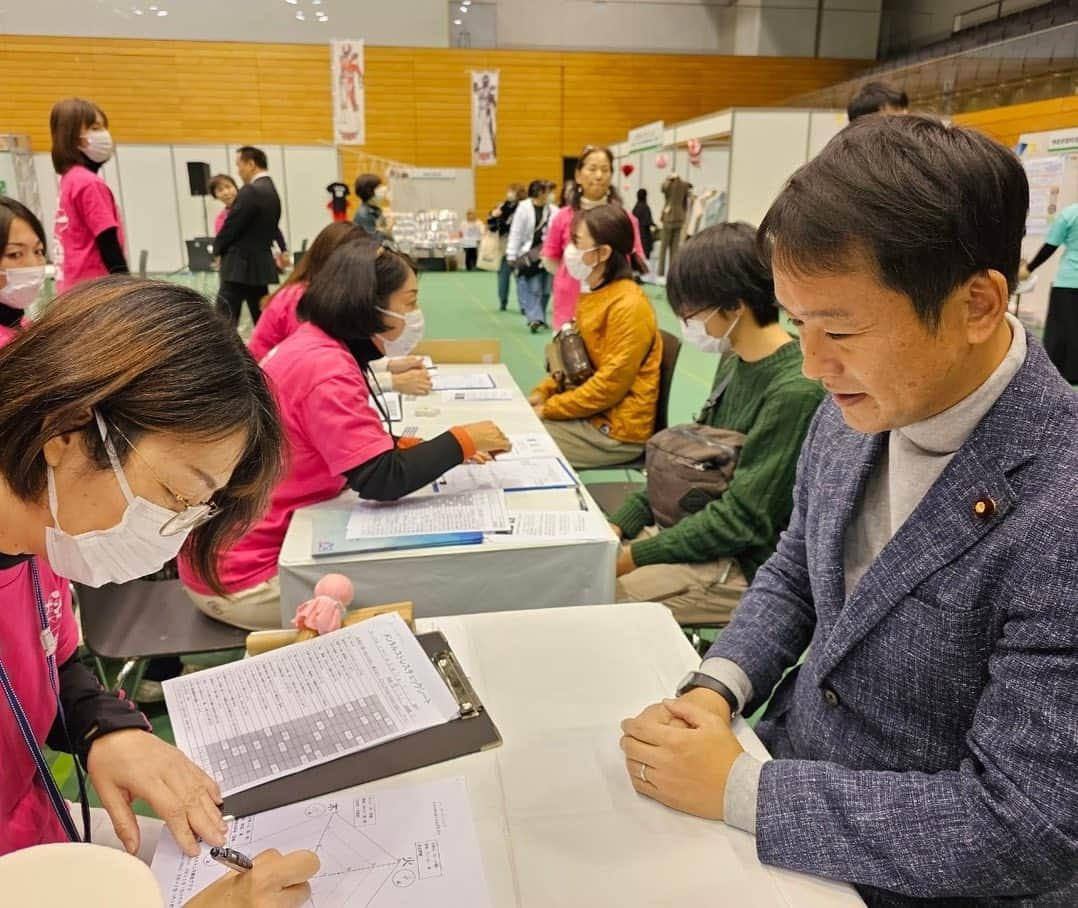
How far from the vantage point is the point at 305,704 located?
1.11 meters

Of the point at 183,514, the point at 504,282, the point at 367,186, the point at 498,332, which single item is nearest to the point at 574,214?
the point at 498,332

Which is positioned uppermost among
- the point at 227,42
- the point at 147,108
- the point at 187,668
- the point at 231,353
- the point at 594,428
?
the point at 227,42

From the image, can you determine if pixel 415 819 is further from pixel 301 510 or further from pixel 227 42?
pixel 227 42

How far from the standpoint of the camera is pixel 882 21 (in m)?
15.3

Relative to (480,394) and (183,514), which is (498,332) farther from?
(183,514)

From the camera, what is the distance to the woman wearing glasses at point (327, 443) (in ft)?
6.11

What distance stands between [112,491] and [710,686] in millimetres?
765

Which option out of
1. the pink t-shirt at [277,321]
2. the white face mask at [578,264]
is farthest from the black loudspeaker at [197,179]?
the white face mask at [578,264]

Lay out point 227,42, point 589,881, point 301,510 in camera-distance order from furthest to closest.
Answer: point 227,42, point 301,510, point 589,881

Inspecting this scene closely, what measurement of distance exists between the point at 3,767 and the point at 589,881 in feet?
2.16

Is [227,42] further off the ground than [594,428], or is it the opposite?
[227,42]

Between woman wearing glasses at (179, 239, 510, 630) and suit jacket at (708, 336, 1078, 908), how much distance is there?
1086 millimetres

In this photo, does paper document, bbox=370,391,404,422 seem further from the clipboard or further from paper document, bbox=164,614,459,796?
the clipboard

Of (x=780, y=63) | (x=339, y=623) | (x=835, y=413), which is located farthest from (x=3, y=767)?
(x=780, y=63)
